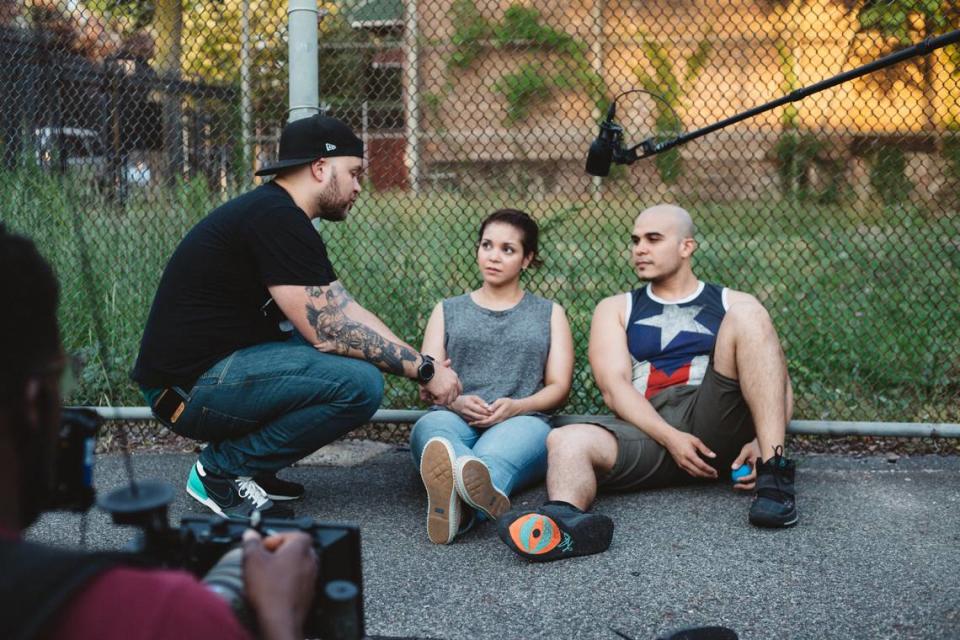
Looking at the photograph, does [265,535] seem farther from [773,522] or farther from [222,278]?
[773,522]

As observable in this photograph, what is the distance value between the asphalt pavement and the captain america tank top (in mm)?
514

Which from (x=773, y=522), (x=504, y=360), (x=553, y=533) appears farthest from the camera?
(x=504, y=360)

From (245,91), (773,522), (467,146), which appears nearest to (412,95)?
(467,146)

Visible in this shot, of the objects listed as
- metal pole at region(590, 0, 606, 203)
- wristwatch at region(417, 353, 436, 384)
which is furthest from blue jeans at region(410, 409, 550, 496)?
metal pole at region(590, 0, 606, 203)

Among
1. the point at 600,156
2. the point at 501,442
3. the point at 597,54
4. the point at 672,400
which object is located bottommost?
the point at 501,442

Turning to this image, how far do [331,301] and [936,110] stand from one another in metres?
3.70

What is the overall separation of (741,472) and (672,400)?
0.43 metres

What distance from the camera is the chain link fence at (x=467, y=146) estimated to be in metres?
5.04

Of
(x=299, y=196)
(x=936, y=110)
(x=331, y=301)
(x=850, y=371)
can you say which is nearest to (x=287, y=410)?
(x=331, y=301)

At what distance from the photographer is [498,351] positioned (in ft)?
13.8

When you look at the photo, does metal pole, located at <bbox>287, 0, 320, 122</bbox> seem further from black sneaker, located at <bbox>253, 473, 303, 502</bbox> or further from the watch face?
black sneaker, located at <bbox>253, 473, 303, 502</bbox>

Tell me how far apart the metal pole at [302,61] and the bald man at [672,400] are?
166 centimetres

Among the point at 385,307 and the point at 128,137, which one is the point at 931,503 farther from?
the point at 128,137

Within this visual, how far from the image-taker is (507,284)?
14.2 ft
